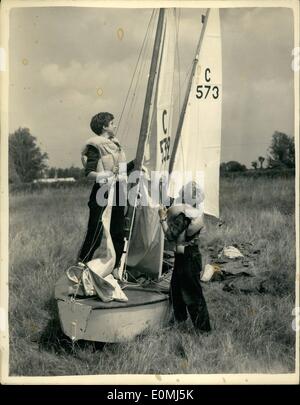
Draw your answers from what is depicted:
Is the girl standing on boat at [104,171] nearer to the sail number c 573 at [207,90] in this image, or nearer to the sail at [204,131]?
the sail at [204,131]

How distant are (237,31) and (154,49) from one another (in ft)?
1.78

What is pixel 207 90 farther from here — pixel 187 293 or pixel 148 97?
pixel 187 293

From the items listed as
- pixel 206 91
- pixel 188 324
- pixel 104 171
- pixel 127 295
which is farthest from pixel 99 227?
pixel 206 91

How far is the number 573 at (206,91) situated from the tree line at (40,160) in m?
0.45

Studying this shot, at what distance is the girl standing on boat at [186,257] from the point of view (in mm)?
4141

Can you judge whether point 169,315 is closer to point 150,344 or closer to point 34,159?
point 150,344

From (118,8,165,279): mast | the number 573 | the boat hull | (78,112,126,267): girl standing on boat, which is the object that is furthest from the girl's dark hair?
the boat hull

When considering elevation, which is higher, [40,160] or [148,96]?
[148,96]

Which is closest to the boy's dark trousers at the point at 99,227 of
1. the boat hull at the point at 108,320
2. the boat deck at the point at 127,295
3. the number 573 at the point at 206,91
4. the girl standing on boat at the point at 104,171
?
the girl standing on boat at the point at 104,171

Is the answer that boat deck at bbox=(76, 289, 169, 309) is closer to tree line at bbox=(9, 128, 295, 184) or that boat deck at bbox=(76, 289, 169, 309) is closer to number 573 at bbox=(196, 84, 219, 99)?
tree line at bbox=(9, 128, 295, 184)

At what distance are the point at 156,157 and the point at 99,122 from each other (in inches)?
16.4

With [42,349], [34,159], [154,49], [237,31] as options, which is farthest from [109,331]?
[237,31]

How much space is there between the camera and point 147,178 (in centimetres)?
413

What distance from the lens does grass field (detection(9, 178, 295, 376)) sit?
409 centimetres
